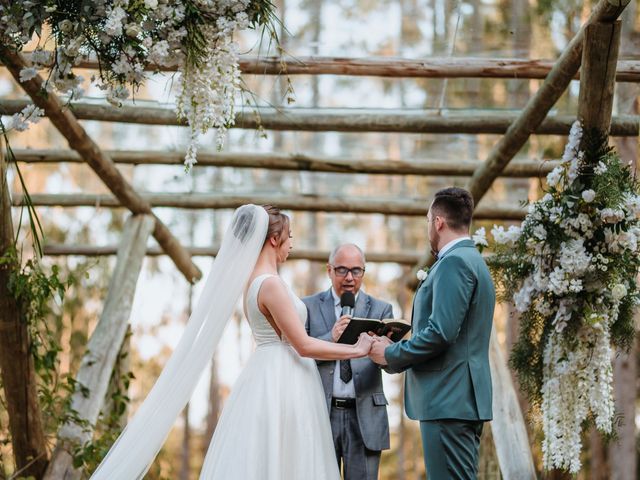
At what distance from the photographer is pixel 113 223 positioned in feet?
57.9

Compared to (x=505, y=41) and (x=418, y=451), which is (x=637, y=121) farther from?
(x=418, y=451)

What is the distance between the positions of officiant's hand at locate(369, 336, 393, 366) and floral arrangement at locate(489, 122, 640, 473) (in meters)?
1.12

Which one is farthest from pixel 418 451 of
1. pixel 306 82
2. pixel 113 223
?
pixel 306 82

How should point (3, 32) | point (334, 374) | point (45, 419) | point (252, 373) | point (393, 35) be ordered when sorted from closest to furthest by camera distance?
1. point (3, 32)
2. point (252, 373)
3. point (334, 374)
4. point (45, 419)
5. point (393, 35)

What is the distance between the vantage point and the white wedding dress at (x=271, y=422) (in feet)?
14.6

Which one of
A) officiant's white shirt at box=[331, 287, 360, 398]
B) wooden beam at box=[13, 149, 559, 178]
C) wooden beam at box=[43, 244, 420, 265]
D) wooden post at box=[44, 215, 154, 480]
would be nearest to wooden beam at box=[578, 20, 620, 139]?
officiant's white shirt at box=[331, 287, 360, 398]

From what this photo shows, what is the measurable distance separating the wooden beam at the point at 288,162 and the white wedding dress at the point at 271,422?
12.8 ft

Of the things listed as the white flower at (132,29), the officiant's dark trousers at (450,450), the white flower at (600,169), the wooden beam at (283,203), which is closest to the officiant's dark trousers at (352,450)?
the officiant's dark trousers at (450,450)

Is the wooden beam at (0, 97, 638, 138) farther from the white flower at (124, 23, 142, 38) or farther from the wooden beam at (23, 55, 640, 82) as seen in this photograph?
the white flower at (124, 23, 142, 38)

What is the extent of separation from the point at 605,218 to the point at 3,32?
3180 millimetres

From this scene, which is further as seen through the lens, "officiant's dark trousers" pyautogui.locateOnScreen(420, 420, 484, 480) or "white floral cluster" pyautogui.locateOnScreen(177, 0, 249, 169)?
"white floral cluster" pyautogui.locateOnScreen(177, 0, 249, 169)

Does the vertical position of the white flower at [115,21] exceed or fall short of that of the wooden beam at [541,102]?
it falls short

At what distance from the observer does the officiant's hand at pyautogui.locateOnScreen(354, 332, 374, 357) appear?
4.62 m

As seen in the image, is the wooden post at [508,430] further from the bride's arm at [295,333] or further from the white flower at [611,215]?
the bride's arm at [295,333]
